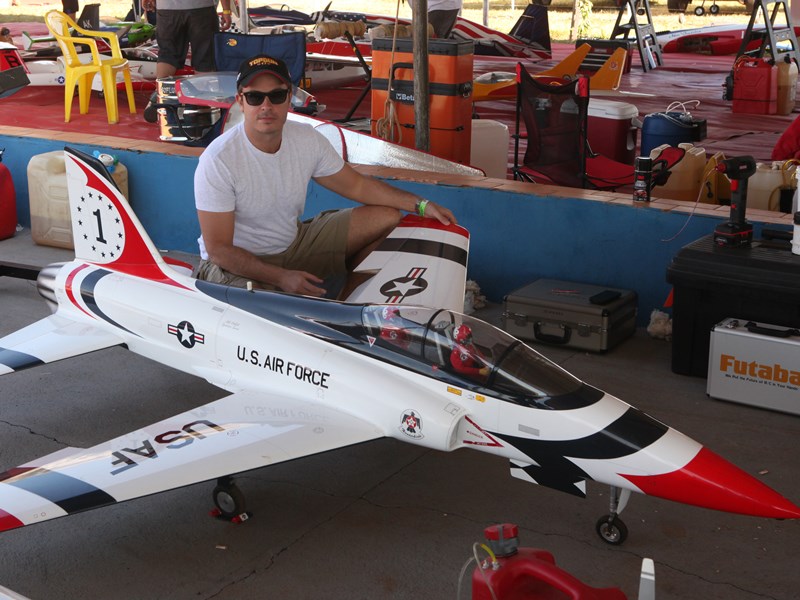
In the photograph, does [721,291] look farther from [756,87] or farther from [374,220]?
[756,87]

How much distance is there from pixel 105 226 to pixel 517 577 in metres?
3.02

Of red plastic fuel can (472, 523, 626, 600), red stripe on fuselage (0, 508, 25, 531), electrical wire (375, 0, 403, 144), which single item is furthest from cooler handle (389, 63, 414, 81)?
red plastic fuel can (472, 523, 626, 600)

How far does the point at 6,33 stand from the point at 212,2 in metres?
4.33

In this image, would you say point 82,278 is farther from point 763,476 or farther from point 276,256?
point 763,476

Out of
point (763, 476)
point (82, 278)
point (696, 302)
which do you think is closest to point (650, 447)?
point (763, 476)

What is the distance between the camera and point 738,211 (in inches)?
203

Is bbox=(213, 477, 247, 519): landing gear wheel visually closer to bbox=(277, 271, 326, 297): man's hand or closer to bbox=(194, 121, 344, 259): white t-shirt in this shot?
bbox=(277, 271, 326, 297): man's hand

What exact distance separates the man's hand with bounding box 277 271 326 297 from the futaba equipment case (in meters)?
1.76

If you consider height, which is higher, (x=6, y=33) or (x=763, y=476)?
(x=6, y=33)

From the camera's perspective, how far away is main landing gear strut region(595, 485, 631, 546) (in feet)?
12.1

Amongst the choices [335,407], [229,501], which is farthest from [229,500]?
[335,407]

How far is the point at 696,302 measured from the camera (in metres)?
5.21

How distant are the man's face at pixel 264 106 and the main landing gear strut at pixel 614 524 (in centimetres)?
231

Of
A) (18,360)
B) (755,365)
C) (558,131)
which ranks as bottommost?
(755,365)
